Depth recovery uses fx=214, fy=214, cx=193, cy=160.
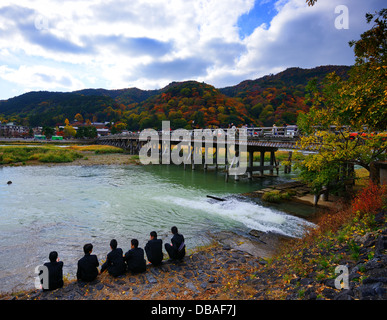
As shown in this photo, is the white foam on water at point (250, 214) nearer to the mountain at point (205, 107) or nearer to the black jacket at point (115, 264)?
the black jacket at point (115, 264)

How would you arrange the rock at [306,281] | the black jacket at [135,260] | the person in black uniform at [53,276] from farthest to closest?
the black jacket at [135,260] → the person in black uniform at [53,276] → the rock at [306,281]

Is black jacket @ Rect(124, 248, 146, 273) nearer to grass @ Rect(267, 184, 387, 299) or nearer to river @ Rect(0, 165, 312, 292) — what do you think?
river @ Rect(0, 165, 312, 292)

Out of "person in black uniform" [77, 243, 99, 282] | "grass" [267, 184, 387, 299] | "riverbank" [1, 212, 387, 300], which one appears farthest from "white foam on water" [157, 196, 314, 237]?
"person in black uniform" [77, 243, 99, 282]

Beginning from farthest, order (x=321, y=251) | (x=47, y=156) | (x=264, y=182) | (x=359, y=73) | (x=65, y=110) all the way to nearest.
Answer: (x=65, y=110), (x=47, y=156), (x=264, y=182), (x=359, y=73), (x=321, y=251)

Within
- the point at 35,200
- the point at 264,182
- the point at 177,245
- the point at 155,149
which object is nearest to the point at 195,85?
the point at 155,149

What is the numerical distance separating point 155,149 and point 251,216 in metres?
35.4

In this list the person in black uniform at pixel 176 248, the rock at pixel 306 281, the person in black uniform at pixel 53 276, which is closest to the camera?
the rock at pixel 306 281

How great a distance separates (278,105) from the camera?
82062 millimetres

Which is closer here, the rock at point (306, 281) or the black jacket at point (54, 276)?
the rock at point (306, 281)

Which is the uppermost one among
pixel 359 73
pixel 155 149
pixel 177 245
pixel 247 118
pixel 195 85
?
pixel 195 85

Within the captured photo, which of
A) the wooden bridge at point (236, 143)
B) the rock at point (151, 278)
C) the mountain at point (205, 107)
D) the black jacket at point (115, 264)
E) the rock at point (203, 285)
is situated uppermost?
the mountain at point (205, 107)

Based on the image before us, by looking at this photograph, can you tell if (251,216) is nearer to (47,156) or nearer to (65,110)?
(47,156)

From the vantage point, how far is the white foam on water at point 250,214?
1077cm
